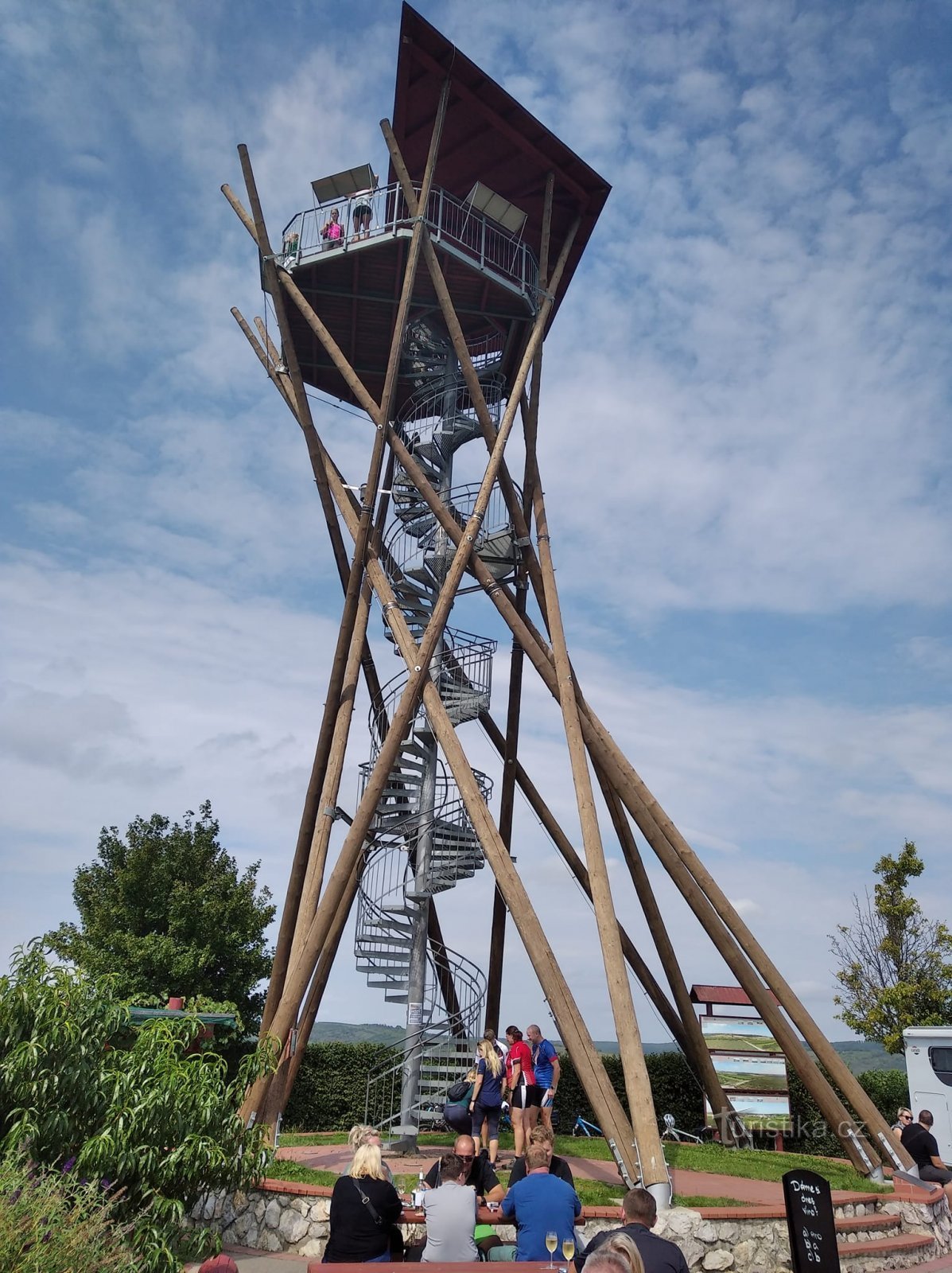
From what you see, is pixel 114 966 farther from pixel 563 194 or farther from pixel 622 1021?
pixel 563 194

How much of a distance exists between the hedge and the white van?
5.51ft

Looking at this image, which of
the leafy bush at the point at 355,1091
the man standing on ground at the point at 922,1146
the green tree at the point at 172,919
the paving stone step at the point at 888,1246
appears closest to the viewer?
Result: the paving stone step at the point at 888,1246

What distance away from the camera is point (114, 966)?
19.1 metres

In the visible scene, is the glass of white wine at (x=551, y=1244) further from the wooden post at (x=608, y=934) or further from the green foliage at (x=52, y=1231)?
the wooden post at (x=608, y=934)

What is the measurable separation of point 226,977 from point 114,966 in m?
2.59

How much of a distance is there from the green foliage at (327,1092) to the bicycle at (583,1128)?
11.3ft

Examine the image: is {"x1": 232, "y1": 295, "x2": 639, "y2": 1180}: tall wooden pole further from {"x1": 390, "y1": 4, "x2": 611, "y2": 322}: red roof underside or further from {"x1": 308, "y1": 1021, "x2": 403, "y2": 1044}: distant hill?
{"x1": 308, "y1": 1021, "x2": 403, "y2": 1044}: distant hill

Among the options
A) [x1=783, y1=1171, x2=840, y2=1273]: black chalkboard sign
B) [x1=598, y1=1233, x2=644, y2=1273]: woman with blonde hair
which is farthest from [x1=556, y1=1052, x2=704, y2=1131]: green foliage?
[x1=598, y1=1233, x2=644, y2=1273]: woman with blonde hair

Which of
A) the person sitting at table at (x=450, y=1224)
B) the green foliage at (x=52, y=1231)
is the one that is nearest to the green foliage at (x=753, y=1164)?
the person sitting at table at (x=450, y=1224)

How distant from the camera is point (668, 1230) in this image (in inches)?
323

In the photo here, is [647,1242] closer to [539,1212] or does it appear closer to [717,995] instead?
[539,1212]

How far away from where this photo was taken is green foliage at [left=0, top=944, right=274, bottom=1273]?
5.66 m

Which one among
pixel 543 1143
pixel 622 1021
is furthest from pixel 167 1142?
pixel 622 1021

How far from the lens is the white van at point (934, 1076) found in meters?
15.3
